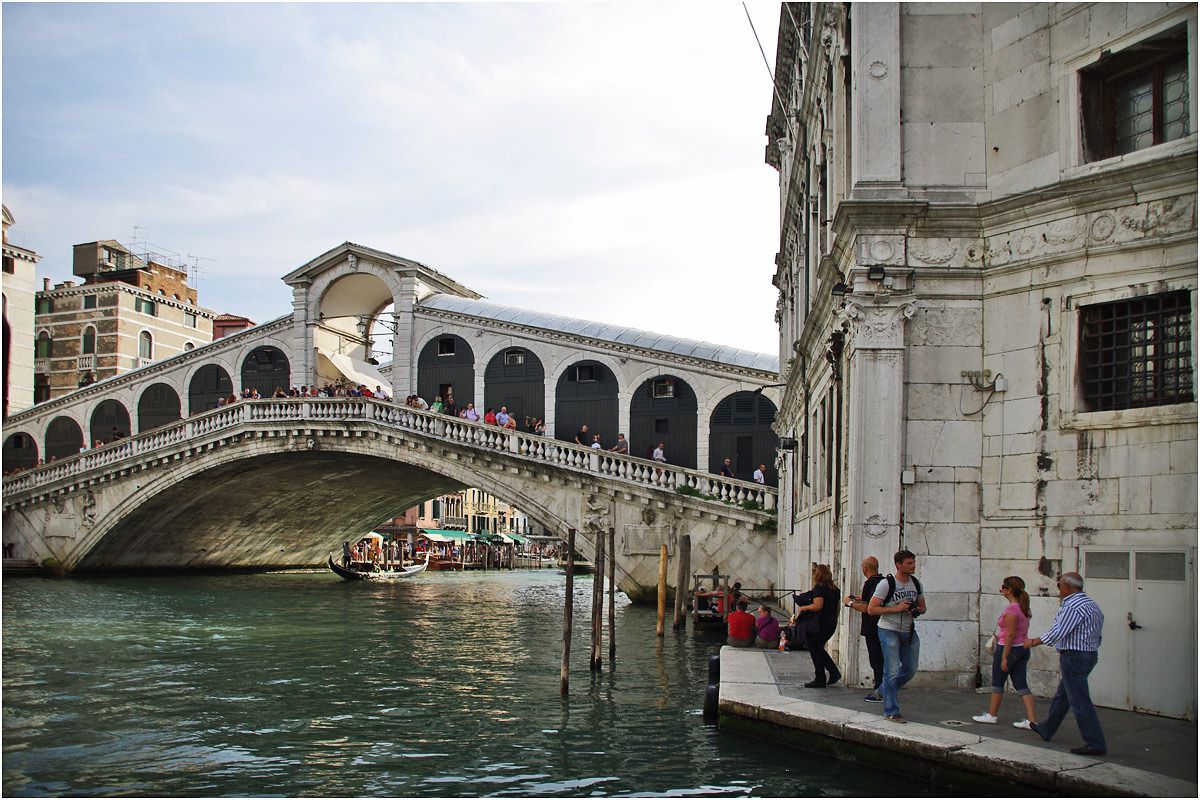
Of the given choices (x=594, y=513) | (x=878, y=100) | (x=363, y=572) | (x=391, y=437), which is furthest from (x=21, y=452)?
(x=878, y=100)

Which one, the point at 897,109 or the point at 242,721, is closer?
the point at 897,109

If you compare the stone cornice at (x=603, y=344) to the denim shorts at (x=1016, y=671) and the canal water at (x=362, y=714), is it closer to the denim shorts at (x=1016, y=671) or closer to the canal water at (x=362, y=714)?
the canal water at (x=362, y=714)

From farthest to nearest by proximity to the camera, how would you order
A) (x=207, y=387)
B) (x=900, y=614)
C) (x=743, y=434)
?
(x=207, y=387) < (x=743, y=434) < (x=900, y=614)

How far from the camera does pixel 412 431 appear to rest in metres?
26.7

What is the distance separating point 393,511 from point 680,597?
76.4ft

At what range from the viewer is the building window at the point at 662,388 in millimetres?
27039

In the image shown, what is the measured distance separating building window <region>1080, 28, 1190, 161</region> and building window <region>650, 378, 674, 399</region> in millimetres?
18289

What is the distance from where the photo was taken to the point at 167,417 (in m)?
34.0

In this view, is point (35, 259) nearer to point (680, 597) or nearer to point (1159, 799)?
point (680, 597)

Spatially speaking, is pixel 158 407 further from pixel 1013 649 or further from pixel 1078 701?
pixel 1078 701

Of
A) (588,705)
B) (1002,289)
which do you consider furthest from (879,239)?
(588,705)

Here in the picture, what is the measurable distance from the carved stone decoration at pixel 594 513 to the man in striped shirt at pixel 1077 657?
56.9 ft

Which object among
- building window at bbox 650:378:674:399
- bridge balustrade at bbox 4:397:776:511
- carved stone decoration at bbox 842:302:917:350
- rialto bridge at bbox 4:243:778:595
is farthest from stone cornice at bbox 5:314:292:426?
carved stone decoration at bbox 842:302:917:350

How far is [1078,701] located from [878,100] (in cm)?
522
